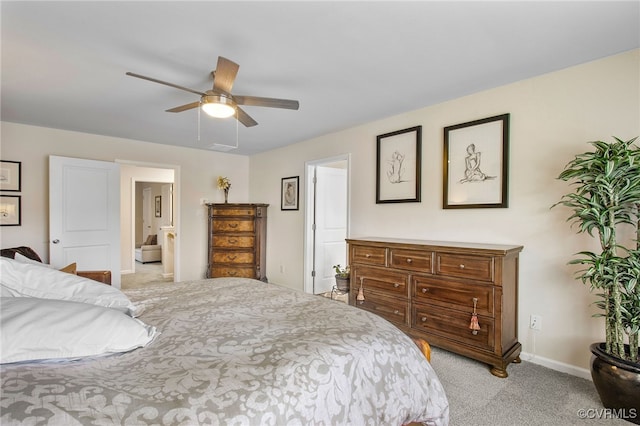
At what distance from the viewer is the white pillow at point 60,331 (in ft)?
2.95

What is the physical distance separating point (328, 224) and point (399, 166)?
1776 mm

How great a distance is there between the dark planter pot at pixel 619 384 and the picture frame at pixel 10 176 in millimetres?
5976

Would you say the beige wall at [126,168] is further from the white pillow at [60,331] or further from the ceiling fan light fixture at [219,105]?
the white pillow at [60,331]

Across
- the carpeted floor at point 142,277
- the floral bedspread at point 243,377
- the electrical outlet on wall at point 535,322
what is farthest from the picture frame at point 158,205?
the electrical outlet on wall at point 535,322

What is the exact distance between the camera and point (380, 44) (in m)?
2.05

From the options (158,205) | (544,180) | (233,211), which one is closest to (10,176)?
(233,211)

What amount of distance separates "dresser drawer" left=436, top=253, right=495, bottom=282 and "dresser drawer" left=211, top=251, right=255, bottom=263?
326 centimetres

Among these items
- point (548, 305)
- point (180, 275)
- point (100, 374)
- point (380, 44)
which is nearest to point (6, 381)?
point (100, 374)

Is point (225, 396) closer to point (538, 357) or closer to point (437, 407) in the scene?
point (437, 407)

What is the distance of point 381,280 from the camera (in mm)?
3012

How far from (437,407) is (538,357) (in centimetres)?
174

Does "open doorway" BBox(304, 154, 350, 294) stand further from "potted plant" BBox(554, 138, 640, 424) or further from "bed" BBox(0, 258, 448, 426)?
"bed" BBox(0, 258, 448, 426)

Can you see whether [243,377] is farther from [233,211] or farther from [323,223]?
[233,211]

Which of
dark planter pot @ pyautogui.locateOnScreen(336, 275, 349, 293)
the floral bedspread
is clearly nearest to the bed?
the floral bedspread
